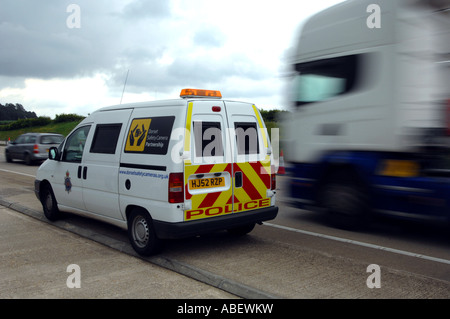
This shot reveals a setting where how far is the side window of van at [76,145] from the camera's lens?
270 inches

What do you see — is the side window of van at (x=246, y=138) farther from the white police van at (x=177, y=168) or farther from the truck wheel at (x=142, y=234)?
the truck wheel at (x=142, y=234)

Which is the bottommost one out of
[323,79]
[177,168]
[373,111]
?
[177,168]

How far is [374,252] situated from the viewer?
5.76 meters

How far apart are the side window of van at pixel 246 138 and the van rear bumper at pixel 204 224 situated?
0.81 m

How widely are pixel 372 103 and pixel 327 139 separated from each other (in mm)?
985

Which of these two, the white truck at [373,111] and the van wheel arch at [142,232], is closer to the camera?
the van wheel arch at [142,232]

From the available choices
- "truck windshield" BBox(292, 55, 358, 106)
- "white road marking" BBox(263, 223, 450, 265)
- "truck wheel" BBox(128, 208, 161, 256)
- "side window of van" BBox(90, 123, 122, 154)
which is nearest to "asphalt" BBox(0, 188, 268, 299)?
"truck wheel" BBox(128, 208, 161, 256)

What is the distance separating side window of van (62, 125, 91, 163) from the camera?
6.85 m

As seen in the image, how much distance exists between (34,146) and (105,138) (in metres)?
15.3

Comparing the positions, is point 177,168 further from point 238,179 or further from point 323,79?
point 323,79

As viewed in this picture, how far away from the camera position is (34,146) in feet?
65.9

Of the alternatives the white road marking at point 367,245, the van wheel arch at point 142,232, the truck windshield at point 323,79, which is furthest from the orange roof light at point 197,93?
the white road marking at point 367,245

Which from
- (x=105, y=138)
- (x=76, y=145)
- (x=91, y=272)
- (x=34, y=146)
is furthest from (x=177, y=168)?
(x=34, y=146)
